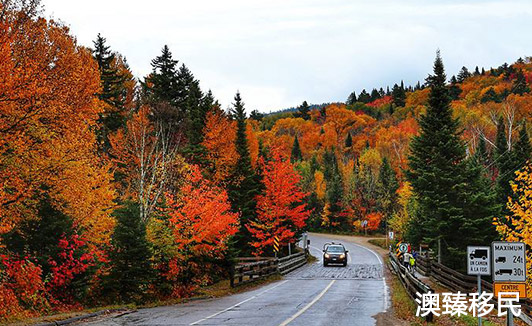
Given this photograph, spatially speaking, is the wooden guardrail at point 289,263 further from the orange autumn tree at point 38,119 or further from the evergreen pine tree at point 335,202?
the evergreen pine tree at point 335,202

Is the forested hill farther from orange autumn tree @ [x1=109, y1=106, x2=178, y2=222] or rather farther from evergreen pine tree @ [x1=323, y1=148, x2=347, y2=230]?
orange autumn tree @ [x1=109, y1=106, x2=178, y2=222]

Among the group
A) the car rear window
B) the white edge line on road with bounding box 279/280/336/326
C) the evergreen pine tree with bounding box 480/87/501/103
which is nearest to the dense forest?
the car rear window

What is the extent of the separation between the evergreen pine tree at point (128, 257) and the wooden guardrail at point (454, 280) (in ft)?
49.6

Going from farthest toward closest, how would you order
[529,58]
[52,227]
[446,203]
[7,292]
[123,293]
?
[529,58]
[446,203]
[123,293]
[52,227]
[7,292]

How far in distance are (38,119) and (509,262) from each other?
15904 mm

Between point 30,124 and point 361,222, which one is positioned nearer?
point 30,124

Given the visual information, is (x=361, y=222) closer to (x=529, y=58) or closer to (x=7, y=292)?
(x=7, y=292)

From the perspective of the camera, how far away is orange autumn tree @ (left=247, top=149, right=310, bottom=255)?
1769 inches

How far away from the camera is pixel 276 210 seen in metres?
45.2

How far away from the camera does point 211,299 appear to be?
2331cm

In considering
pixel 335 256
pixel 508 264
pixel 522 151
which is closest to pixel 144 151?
pixel 335 256

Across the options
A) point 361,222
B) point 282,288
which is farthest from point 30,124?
point 361,222

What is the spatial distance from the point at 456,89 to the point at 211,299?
130 meters

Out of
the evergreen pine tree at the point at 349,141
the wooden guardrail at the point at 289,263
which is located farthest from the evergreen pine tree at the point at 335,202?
the evergreen pine tree at the point at 349,141
